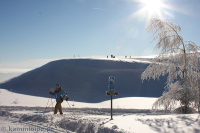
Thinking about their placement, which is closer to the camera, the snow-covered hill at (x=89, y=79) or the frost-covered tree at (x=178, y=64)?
the frost-covered tree at (x=178, y=64)

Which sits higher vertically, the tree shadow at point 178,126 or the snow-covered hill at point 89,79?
the snow-covered hill at point 89,79

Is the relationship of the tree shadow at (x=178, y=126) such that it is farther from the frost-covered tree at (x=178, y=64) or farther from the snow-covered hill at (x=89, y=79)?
the snow-covered hill at (x=89, y=79)

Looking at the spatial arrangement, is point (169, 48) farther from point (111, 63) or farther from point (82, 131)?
point (111, 63)

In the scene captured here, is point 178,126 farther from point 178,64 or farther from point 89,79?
point 89,79

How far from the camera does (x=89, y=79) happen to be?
103 ft

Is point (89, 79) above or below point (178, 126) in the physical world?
above

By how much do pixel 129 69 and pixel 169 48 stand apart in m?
27.4

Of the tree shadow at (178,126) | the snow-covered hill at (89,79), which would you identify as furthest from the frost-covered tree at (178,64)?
the snow-covered hill at (89,79)

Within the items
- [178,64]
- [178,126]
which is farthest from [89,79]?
[178,126]

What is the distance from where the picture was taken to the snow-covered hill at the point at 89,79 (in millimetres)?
28319

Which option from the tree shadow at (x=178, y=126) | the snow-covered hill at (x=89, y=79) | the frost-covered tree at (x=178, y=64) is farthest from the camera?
the snow-covered hill at (x=89, y=79)

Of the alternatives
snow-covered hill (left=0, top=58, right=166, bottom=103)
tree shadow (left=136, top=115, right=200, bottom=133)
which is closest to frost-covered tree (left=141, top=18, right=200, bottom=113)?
tree shadow (left=136, top=115, right=200, bottom=133)

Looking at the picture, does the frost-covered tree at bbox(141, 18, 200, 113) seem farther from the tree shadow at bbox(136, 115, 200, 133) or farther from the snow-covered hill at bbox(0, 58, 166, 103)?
the snow-covered hill at bbox(0, 58, 166, 103)

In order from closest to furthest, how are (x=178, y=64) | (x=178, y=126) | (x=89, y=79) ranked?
1. (x=178, y=126)
2. (x=178, y=64)
3. (x=89, y=79)
